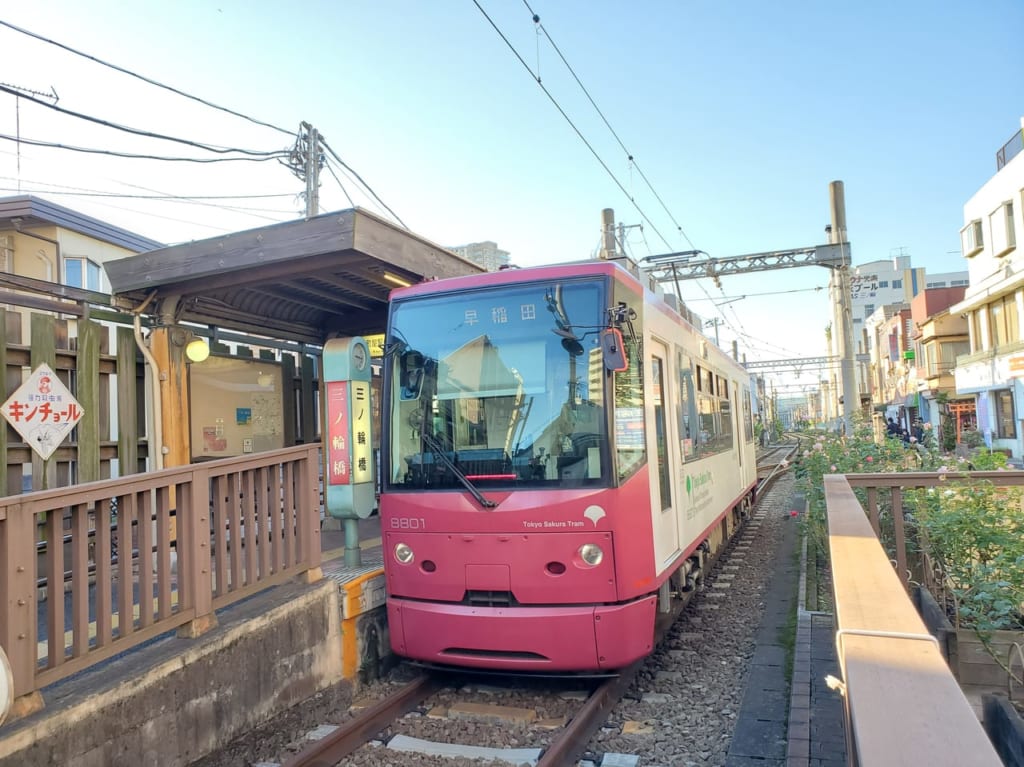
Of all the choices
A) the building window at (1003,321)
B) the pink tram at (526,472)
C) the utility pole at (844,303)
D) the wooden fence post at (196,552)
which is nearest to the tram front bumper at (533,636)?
the pink tram at (526,472)

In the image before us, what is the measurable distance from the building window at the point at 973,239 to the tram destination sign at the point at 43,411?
32274 mm

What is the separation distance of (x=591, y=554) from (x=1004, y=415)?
29.7 m

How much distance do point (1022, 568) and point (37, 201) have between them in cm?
1615

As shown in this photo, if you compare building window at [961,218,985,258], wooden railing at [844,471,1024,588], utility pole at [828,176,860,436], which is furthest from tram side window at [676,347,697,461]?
building window at [961,218,985,258]

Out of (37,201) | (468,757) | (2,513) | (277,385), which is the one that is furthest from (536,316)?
(37,201)

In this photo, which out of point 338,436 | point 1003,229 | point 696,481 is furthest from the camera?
point 1003,229

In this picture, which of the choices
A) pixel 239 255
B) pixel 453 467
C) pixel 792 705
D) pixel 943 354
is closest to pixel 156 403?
pixel 239 255

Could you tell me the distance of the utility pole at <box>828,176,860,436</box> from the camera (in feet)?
71.5

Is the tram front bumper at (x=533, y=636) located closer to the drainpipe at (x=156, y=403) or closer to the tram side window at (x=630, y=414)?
the tram side window at (x=630, y=414)

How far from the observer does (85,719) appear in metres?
3.15

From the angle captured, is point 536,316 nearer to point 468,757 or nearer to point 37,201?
point 468,757

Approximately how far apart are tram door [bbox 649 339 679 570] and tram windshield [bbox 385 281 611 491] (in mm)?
694

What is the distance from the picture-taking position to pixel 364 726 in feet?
13.9

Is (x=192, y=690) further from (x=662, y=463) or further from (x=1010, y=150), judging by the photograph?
(x=1010, y=150)
